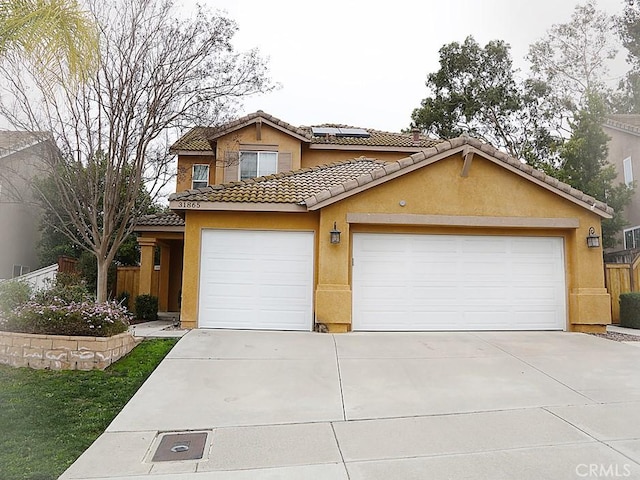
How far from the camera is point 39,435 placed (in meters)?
5.11

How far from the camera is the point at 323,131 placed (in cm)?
1825

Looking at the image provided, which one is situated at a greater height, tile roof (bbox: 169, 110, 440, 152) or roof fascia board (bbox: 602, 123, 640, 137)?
roof fascia board (bbox: 602, 123, 640, 137)

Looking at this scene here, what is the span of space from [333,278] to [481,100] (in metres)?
23.6

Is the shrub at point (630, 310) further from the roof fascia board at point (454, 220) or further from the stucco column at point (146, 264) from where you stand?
the stucco column at point (146, 264)

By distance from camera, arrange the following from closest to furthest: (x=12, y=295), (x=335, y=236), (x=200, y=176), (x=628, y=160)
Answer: (x=12, y=295)
(x=335, y=236)
(x=200, y=176)
(x=628, y=160)

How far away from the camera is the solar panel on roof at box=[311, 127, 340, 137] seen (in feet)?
58.9

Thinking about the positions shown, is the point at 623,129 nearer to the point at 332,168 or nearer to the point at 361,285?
the point at 332,168

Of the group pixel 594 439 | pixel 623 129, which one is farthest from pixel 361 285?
pixel 623 129

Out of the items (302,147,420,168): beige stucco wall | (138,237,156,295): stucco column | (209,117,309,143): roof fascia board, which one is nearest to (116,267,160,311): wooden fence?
(138,237,156,295): stucco column

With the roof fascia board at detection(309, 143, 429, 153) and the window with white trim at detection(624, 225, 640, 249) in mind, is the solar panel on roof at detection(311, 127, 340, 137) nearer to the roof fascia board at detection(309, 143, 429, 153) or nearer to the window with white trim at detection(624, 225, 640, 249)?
the roof fascia board at detection(309, 143, 429, 153)

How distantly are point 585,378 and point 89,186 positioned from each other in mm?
11069

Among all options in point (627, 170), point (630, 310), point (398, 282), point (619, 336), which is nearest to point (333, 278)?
point (398, 282)

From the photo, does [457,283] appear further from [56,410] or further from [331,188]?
[56,410]

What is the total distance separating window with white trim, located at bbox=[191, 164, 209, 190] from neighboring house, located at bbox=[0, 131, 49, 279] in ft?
17.1
